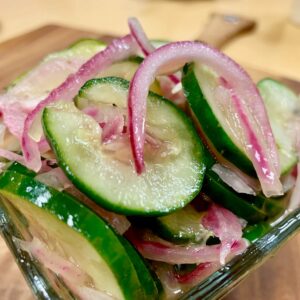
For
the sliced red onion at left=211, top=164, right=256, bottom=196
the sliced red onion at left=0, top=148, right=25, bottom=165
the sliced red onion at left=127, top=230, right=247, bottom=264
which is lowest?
the sliced red onion at left=127, top=230, right=247, bottom=264

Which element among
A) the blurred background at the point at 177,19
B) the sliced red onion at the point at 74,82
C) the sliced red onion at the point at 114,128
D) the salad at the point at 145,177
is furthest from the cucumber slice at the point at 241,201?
the blurred background at the point at 177,19

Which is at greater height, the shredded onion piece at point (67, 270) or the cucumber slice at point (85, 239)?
the cucumber slice at point (85, 239)

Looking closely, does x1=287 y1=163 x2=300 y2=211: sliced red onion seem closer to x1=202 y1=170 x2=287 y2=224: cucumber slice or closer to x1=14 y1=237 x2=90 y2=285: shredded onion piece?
x1=202 y1=170 x2=287 y2=224: cucumber slice

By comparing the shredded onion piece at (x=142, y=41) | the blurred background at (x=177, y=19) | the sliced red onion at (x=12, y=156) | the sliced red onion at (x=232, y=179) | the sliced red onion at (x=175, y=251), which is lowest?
the blurred background at (x=177, y=19)

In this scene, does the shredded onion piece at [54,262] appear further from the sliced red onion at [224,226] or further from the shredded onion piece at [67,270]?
the sliced red onion at [224,226]

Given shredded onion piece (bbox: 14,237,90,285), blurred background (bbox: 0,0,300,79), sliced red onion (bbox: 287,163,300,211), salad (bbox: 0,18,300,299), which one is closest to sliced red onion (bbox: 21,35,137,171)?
salad (bbox: 0,18,300,299)

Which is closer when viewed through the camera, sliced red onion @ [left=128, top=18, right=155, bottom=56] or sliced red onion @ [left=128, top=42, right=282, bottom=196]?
sliced red onion @ [left=128, top=42, right=282, bottom=196]

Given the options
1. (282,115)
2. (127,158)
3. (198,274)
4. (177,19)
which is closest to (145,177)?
(127,158)
